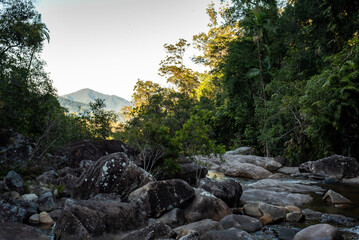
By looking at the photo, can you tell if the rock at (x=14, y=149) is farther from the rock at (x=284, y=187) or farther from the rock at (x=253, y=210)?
the rock at (x=284, y=187)

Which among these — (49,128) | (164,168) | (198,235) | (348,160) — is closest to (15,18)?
(49,128)

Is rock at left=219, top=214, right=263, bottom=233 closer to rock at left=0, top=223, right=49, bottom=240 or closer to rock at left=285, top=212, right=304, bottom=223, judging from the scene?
rock at left=285, top=212, right=304, bottom=223

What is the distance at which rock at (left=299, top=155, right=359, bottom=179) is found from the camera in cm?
1218

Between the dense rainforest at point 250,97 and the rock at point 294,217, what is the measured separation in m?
3.59

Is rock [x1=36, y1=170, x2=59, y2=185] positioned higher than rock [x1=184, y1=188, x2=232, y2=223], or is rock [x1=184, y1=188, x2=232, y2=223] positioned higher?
rock [x1=184, y1=188, x2=232, y2=223]

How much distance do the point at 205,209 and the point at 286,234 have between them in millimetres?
1943

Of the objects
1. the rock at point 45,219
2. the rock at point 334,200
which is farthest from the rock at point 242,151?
the rock at point 45,219

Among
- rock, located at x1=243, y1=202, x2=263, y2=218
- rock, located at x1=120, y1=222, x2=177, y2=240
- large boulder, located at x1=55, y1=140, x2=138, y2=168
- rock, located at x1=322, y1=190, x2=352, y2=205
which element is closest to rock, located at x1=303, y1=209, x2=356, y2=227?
rock, located at x1=243, y1=202, x2=263, y2=218

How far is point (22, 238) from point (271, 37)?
2456cm

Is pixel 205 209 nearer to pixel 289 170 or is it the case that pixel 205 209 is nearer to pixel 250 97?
pixel 289 170

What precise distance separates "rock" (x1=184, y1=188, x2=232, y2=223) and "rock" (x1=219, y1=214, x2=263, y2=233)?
519mm

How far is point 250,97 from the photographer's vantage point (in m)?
25.1

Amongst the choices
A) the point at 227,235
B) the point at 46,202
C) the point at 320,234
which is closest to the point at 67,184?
the point at 46,202

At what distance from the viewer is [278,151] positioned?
67.1 ft
